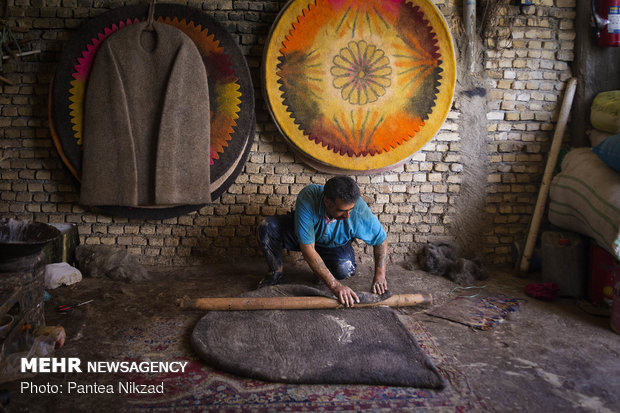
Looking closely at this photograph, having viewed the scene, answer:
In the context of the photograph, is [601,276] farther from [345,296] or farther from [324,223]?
[324,223]

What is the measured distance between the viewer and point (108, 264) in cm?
361

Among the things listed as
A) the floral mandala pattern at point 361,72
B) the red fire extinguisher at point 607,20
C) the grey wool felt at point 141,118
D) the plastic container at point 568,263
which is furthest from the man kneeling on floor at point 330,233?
the red fire extinguisher at point 607,20

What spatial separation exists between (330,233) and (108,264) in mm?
1835

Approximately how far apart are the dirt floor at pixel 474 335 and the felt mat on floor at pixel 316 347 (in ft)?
0.81

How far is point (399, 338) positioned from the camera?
2.53 meters

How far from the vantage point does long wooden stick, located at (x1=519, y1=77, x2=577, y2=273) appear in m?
3.79

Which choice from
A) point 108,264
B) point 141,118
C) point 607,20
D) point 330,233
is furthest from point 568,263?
point 108,264

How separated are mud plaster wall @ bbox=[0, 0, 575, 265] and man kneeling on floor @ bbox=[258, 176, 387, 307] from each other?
1.43 feet

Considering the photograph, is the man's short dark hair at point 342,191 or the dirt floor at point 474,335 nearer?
the dirt floor at point 474,335

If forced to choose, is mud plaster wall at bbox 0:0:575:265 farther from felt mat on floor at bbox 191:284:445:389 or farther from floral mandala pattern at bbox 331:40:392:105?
felt mat on floor at bbox 191:284:445:389

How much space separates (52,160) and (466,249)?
3684 mm

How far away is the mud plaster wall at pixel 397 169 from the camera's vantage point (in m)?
3.70

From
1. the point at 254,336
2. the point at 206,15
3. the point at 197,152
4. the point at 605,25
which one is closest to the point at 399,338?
the point at 254,336

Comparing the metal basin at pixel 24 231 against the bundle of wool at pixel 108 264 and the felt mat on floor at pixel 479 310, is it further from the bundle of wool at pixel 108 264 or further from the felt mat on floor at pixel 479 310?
the felt mat on floor at pixel 479 310
